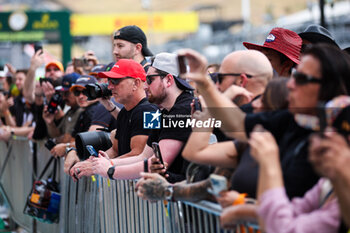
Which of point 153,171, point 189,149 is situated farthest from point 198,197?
point 153,171

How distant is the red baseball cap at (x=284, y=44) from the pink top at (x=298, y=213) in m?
2.43

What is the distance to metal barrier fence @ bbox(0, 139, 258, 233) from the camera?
375 cm

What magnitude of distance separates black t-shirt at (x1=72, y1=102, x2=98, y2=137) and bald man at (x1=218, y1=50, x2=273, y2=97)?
10.5ft

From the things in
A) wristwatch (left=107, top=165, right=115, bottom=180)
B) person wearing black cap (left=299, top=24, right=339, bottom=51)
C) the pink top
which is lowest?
wristwatch (left=107, top=165, right=115, bottom=180)

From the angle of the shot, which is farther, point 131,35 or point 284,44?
point 131,35

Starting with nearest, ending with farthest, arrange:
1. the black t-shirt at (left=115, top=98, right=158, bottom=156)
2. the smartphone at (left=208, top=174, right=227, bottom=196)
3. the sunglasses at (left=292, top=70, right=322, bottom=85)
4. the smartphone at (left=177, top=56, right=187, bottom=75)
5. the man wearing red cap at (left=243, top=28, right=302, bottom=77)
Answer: the sunglasses at (left=292, top=70, right=322, bottom=85) < the smartphone at (left=208, top=174, right=227, bottom=196) < the smartphone at (left=177, top=56, right=187, bottom=75) < the man wearing red cap at (left=243, top=28, right=302, bottom=77) < the black t-shirt at (left=115, top=98, right=158, bottom=156)

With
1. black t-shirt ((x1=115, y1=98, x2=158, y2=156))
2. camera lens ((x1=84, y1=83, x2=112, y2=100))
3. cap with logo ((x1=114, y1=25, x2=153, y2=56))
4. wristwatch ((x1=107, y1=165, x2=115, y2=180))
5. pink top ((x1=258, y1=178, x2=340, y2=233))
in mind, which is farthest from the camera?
cap with logo ((x1=114, y1=25, x2=153, y2=56))

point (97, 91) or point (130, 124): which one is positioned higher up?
point (97, 91)

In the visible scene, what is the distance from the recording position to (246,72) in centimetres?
376

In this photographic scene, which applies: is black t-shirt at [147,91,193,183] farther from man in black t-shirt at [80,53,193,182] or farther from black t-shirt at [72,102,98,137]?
black t-shirt at [72,102,98,137]

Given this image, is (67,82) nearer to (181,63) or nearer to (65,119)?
(65,119)

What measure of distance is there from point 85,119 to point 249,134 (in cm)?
389

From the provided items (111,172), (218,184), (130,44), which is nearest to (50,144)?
(130,44)

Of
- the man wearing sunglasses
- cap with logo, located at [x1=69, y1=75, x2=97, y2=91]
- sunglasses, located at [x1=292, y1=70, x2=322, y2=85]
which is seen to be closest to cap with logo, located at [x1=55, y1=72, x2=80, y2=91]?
the man wearing sunglasses
